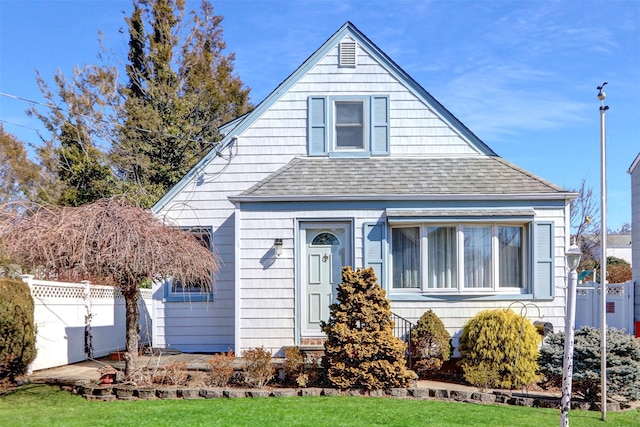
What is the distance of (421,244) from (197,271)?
4.38 m

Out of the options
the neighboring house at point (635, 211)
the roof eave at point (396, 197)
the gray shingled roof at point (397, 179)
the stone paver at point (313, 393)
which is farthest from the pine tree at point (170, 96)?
the neighboring house at point (635, 211)

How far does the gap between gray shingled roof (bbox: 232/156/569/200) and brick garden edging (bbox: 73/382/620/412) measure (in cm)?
385

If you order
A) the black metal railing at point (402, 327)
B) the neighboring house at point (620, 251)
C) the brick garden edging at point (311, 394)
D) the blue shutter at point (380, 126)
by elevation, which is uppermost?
the blue shutter at point (380, 126)

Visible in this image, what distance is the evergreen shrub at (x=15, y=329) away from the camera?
9859 mm

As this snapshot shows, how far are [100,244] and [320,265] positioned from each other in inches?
183

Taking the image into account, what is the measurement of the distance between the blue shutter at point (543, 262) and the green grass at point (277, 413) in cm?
324

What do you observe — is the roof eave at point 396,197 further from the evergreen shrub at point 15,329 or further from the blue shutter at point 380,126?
the evergreen shrub at point 15,329

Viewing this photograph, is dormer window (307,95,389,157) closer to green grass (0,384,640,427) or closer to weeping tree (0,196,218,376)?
weeping tree (0,196,218,376)

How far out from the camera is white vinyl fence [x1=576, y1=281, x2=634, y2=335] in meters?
16.2

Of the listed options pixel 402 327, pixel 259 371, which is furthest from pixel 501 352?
pixel 259 371

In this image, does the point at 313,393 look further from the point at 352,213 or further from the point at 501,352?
the point at 352,213

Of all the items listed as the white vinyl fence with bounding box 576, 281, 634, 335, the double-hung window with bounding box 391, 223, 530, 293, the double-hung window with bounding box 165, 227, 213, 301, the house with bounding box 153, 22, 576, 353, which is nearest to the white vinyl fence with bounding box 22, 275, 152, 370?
the double-hung window with bounding box 165, 227, 213, 301

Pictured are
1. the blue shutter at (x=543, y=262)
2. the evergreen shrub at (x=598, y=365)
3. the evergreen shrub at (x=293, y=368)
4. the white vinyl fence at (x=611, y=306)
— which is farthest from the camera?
the white vinyl fence at (x=611, y=306)

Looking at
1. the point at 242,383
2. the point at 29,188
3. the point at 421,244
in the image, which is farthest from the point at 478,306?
the point at 29,188
